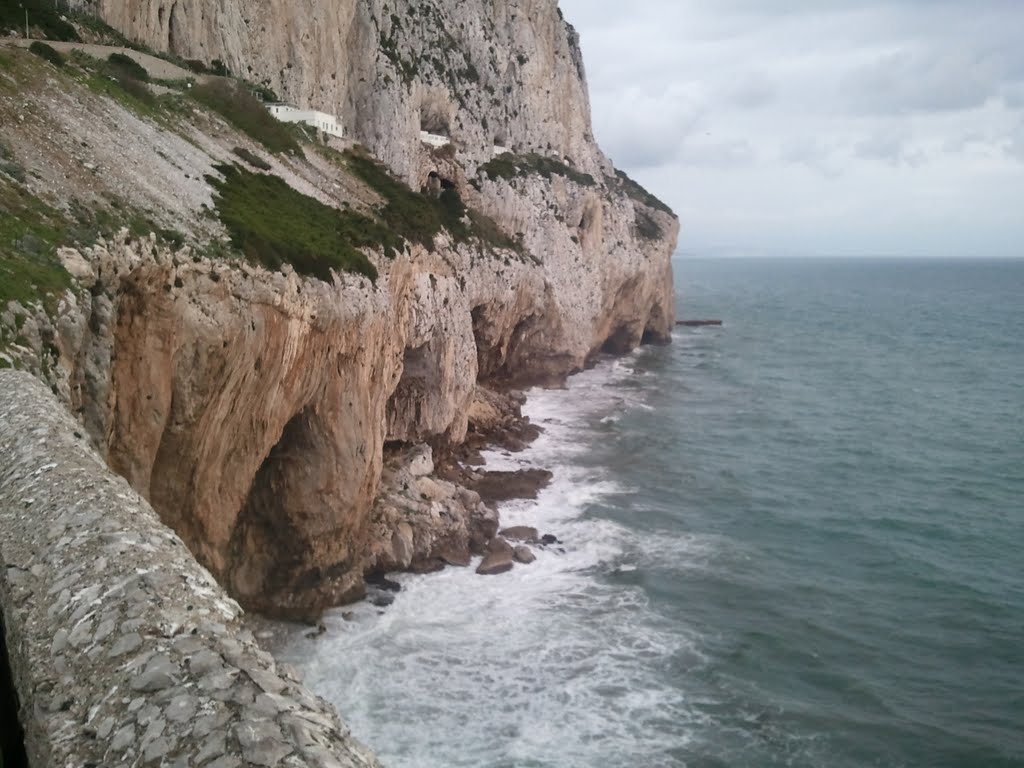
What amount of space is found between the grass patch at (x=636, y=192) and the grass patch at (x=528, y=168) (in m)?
17.2

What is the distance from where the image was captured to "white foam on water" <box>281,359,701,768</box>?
59.3 ft

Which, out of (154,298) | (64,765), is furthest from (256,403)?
(64,765)

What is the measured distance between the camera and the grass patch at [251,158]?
92.9ft

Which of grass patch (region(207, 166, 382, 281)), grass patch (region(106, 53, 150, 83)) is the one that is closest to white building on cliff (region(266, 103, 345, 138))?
grass patch (region(106, 53, 150, 83))

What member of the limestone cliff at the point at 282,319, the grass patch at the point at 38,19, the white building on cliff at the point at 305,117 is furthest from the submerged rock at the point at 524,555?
the grass patch at the point at 38,19

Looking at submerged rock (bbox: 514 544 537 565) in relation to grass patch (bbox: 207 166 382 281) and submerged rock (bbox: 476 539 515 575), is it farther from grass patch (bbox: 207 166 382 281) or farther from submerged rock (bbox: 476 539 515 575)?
grass patch (bbox: 207 166 382 281)

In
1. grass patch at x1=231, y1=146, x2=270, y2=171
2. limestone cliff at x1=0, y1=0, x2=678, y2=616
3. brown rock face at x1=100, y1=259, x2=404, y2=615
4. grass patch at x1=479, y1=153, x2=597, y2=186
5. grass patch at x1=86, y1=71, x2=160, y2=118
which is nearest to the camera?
limestone cliff at x1=0, y1=0, x2=678, y2=616

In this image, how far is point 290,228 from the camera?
2353 cm

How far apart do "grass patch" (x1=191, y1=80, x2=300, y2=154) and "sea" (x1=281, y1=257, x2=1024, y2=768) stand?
1669cm

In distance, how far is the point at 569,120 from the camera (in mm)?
77812

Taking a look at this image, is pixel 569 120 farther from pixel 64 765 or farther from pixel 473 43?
pixel 64 765

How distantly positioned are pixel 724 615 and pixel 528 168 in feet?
141

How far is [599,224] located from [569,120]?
1723 centimetres

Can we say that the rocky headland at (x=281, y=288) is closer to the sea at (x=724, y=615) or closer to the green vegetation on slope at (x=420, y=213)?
the green vegetation on slope at (x=420, y=213)
